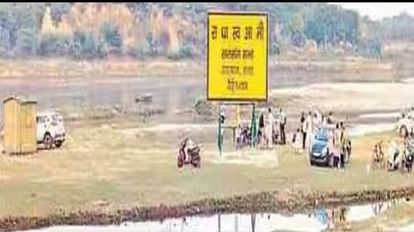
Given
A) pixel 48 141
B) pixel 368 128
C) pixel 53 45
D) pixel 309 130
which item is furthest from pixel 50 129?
pixel 368 128

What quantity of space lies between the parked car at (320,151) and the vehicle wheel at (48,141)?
581mm

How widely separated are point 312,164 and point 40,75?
25.1 inches

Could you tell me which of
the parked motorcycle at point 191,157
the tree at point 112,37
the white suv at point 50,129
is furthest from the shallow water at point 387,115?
the white suv at point 50,129

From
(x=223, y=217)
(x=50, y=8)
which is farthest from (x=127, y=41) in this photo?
(x=223, y=217)

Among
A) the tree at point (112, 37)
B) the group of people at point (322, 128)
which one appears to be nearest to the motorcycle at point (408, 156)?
the group of people at point (322, 128)

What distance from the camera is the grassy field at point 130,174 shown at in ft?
5.99

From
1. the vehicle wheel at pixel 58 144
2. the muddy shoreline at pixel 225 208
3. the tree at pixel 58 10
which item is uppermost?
the tree at pixel 58 10

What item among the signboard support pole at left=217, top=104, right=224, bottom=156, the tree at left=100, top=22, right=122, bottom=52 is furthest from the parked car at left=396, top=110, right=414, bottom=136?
the tree at left=100, top=22, right=122, bottom=52

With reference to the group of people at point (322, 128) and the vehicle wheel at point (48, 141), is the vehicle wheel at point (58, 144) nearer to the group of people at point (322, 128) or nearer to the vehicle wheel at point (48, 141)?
the vehicle wheel at point (48, 141)

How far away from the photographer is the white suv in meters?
1.83

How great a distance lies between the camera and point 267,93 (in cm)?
187

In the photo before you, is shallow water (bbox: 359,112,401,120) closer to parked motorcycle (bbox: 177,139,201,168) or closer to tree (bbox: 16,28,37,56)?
parked motorcycle (bbox: 177,139,201,168)

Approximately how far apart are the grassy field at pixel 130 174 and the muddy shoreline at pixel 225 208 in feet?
0.05

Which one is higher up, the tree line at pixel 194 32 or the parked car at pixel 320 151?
the tree line at pixel 194 32
